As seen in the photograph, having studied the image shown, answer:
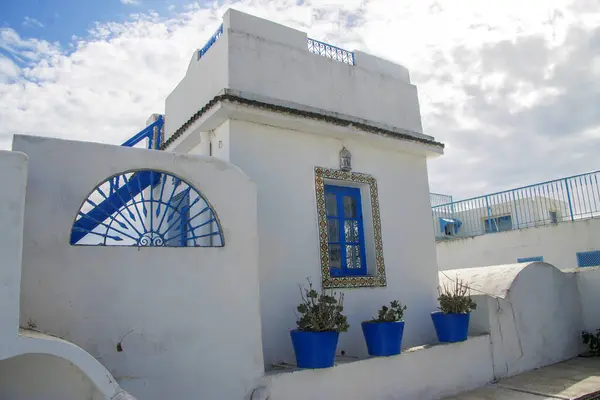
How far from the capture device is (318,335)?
210 inches

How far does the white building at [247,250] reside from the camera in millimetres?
4164

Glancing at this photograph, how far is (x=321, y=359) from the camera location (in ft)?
17.6

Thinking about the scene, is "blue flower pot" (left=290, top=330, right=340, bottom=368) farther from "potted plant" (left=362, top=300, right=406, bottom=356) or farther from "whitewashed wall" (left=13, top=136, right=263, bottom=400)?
"potted plant" (left=362, top=300, right=406, bottom=356)

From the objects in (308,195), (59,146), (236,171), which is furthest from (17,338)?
(308,195)

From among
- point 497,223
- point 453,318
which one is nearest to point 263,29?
point 453,318

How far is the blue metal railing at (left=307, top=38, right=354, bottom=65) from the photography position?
24.8ft

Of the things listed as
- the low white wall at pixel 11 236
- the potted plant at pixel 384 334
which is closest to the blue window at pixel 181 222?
the low white wall at pixel 11 236

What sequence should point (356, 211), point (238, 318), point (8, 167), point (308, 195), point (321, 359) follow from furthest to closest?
point (356, 211) < point (308, 195) < point (321, 359) < point (238, 318) < point (8, 167)

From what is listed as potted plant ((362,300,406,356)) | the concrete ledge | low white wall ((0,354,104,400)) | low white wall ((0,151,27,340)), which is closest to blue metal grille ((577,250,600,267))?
potted plant ((362,300,406,356))

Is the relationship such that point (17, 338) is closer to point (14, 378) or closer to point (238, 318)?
point (14, 378)

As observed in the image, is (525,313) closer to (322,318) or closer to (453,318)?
(453,318)

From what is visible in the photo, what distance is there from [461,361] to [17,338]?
5.61 metres

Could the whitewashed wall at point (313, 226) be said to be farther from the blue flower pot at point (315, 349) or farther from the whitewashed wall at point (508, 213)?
the whitewashed wall at point (508, 213)

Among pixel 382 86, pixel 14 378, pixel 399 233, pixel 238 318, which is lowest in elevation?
pixel 14 378
